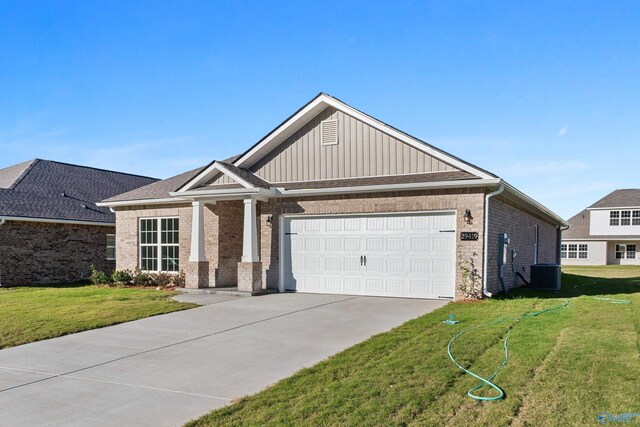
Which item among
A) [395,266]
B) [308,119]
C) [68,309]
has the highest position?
[308,119]

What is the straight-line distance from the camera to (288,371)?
21.8 ft

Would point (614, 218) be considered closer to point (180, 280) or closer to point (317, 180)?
point (317, 180)

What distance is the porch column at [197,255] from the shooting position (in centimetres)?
1639

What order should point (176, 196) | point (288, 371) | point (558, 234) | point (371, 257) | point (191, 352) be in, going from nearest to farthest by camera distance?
point (288, 371) → point (191, 352) → point (371, 257) → point (176, 196) → point (558, 234)

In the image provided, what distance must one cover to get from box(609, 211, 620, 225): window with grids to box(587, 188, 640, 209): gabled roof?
654mm

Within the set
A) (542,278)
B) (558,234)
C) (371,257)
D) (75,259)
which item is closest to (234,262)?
(371,257)

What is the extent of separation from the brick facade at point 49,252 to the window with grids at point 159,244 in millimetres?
4309

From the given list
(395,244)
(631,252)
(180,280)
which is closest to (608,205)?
(631,252)

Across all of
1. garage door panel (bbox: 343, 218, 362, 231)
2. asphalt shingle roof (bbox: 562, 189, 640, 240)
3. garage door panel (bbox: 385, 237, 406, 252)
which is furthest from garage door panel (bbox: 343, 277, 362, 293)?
asphalt shingle roof (bbox: 562, 189, 640, 240)

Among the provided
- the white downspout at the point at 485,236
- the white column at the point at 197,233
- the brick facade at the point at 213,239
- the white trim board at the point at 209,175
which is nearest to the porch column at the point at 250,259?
the white trim board at the point at 209,175

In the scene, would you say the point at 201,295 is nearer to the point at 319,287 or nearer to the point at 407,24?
the point at 319,287

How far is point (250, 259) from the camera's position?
15203 mm

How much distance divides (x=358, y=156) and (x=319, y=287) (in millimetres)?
4175

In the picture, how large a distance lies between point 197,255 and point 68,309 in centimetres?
486
